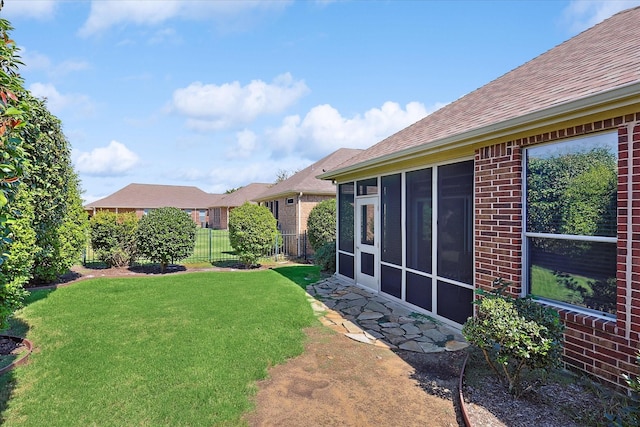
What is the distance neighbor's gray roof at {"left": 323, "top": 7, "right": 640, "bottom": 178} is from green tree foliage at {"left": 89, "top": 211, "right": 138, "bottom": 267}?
9134 mm

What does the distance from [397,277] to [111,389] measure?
5.45 meters

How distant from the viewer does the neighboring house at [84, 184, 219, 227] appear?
39438 mm

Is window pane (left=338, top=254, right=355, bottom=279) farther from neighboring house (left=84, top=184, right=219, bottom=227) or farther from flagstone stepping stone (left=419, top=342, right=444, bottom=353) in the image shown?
neighboring house (left=84, top=184, right=219, bottom=227)

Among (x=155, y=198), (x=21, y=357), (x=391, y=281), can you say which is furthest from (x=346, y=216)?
(x=155, y=198)

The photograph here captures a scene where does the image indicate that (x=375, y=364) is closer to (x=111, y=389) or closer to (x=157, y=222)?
(x=111, y=389)

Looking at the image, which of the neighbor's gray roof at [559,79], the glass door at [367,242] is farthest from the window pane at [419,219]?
the glass door at [367,242]

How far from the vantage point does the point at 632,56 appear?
4.17 metres

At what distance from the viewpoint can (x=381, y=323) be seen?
6227mm

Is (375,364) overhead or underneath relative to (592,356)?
underneath

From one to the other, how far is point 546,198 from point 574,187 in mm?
358

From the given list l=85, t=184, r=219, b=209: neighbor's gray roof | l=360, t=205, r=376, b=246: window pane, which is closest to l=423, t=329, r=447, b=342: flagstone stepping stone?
l=360, t=205, r=376, b=246: window pane

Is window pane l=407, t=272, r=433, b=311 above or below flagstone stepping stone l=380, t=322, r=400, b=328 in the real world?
above

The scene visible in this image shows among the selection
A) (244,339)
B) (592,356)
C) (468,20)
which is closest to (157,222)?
(244,339)

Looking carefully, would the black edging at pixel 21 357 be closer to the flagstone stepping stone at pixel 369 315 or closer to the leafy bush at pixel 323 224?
the flagstone stepping stone at pixel 369 315
